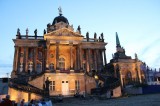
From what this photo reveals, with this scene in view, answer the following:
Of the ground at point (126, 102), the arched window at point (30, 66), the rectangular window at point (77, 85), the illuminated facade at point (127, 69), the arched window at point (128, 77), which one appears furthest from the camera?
the arched window at point (128, 77)

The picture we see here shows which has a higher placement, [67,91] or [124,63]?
[124,63]

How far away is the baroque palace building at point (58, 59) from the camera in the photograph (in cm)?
3781

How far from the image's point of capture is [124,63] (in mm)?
51625

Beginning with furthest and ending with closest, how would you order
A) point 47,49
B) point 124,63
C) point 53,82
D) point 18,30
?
point 124,63 < point 18,30 < point 47,49 < point 53,82

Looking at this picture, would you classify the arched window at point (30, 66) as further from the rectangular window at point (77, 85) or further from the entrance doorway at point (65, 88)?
the rectangular window at point (77, 85)

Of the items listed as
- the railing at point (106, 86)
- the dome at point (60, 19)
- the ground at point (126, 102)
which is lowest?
the ground at point (126, 102)

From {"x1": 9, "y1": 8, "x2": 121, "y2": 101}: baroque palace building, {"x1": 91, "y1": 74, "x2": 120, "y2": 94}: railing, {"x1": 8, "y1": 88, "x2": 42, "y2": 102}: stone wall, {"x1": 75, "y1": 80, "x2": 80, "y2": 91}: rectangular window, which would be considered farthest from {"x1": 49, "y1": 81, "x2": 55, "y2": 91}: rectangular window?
{"x1": 8, "y1": 88, "x2": 42, "y2": 102}: stone wall

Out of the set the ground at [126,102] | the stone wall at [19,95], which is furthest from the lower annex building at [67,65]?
the ground at [126,102]

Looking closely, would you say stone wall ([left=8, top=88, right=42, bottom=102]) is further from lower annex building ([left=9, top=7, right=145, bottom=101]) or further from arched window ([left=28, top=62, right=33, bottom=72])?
arched window ([left=28, top=62, right=33, bottom=72])

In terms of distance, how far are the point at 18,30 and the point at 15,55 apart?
6.17 m

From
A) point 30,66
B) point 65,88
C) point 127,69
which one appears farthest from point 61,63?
point 127,69

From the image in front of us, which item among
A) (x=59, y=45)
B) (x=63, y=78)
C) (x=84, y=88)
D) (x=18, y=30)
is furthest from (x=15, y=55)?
(x=84, y=88)

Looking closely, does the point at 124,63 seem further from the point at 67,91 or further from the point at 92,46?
the point at 67,91

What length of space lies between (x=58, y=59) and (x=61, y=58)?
191 inches
